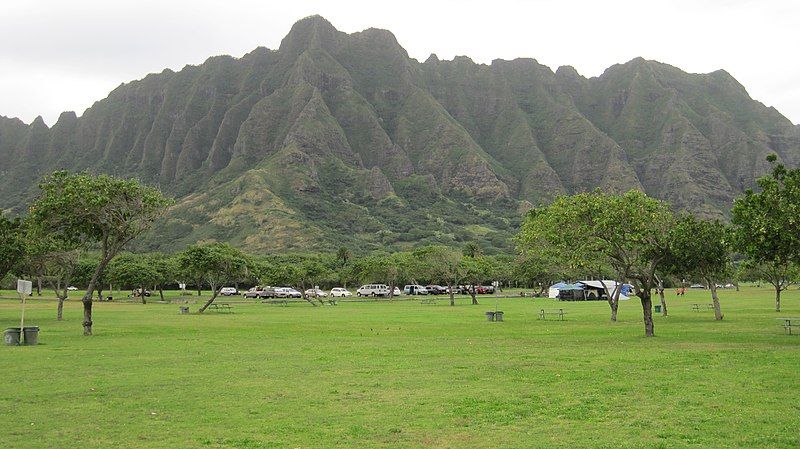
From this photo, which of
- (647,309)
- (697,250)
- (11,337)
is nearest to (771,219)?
(647,309)

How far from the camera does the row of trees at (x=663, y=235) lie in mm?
24641

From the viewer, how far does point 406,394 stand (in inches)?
588

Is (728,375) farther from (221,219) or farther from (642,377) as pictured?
(221,219)

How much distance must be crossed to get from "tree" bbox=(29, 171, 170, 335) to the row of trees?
69.5 feet

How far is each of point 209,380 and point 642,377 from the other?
11818 mm

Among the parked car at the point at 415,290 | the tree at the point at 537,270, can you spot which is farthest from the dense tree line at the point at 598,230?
the parked car at the point at 415,290

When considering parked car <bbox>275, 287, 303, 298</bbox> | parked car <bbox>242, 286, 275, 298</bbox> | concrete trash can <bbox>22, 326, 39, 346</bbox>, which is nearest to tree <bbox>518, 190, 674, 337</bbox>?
concrete trash can <bbox>22, 326, 39, 346</bbox>

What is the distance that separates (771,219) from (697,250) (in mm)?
14228

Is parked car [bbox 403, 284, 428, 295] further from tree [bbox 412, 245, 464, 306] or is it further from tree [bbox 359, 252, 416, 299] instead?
tree [bbox 412, 245, 464, 306]

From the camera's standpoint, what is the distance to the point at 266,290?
105 meters

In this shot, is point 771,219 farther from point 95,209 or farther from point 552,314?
point 95,209

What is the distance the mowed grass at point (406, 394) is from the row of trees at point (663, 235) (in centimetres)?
394

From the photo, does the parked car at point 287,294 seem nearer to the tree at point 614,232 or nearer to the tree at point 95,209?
the tree at point 95,209

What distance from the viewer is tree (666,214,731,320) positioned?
36344 mm
